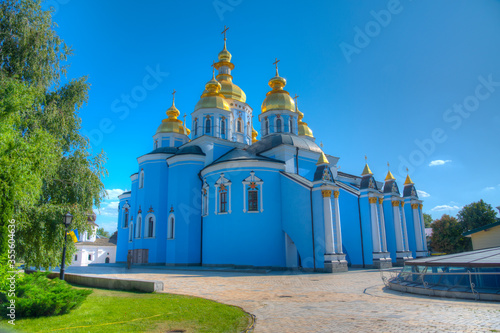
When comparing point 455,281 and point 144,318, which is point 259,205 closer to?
point 455,281

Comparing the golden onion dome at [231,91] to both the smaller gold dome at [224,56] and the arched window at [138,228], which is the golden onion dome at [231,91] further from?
the arched window at [138,228]

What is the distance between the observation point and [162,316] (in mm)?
7031

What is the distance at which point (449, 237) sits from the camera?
42875 millimetres

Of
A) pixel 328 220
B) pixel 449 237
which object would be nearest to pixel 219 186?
pixel 328 220

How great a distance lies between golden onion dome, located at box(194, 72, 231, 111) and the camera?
28.4 m

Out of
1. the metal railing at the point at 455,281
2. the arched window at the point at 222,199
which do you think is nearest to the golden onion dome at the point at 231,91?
the arched window at the point at 222,199

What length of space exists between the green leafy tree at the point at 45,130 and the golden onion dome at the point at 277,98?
18.4 m

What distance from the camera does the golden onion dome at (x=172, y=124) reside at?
31703 mm

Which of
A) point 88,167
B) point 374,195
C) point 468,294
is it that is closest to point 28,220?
point 88,167

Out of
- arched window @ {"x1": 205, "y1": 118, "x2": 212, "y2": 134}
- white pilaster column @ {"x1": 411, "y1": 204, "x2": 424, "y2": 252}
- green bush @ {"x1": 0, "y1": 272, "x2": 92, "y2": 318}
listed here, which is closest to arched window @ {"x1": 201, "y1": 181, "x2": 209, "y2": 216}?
arched window @ {"x1": 205, "y1": 118, "x2": 212, "y2": 134}

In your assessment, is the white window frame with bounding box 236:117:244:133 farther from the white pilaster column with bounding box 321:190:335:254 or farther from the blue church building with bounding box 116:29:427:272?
the white pilaster column with bounding box 321:190:335:254

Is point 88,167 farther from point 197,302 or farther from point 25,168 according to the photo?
point 197,302

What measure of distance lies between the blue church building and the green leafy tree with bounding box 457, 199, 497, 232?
17.8 metres

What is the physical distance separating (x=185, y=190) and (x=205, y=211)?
243 centimetres
